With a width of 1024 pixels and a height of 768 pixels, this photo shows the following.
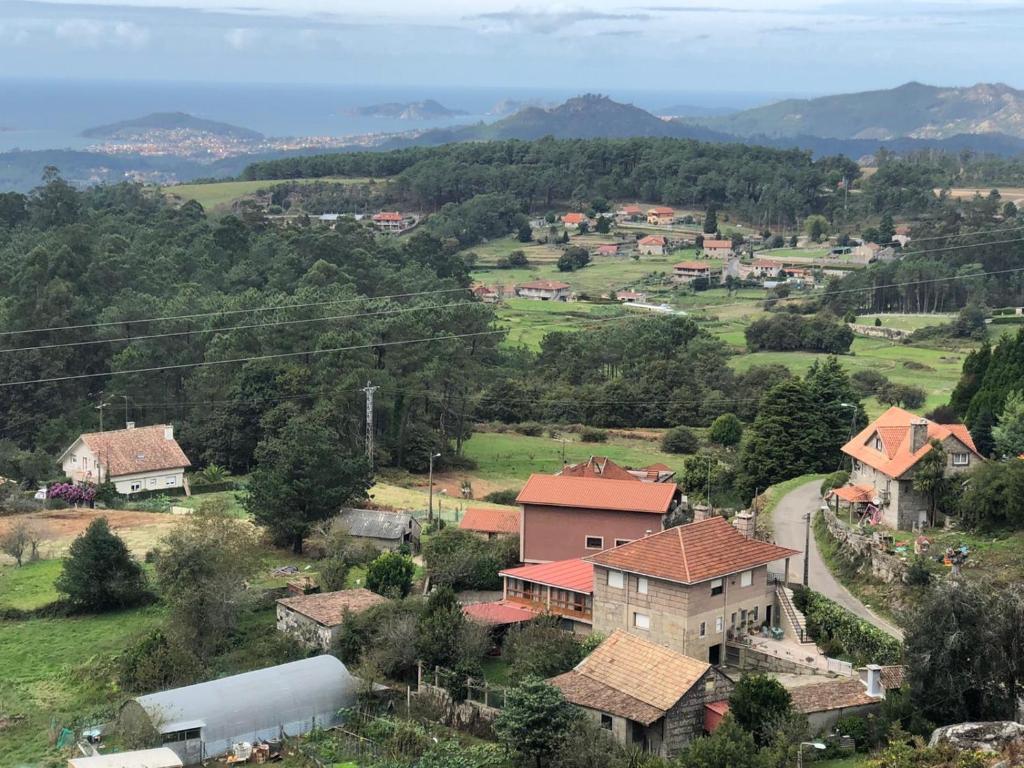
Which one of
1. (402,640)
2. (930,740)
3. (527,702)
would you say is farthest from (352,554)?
(930,740)

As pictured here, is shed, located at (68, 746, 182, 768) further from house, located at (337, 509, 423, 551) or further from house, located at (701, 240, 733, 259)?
house, located at (701, 240, 733, 259)

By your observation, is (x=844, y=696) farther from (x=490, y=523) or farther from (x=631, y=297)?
(x=631, y=297)

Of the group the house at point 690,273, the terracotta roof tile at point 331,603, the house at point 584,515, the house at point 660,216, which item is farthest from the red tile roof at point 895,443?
the house at point 660,216

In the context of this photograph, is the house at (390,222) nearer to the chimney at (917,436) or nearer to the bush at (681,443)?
the bush at (681,443)

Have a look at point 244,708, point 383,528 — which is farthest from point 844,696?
point 383,528

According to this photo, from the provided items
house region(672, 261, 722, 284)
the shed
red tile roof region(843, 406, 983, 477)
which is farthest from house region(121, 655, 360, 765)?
house region(672, 261, 722, 284)

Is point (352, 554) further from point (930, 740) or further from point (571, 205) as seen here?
point (571, 205)

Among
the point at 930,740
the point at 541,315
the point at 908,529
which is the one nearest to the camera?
the point at 930,740
